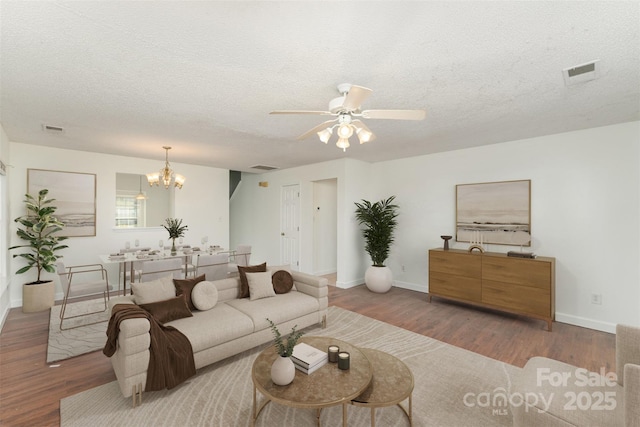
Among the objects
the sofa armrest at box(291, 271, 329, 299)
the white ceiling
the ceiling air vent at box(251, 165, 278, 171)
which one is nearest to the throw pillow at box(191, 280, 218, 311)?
the sofa armrest at box(291, 271, 329, 299)

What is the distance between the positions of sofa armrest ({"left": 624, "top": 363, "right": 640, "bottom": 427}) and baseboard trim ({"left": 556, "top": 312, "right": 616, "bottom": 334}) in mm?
3318

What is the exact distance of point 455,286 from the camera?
14.3 ft

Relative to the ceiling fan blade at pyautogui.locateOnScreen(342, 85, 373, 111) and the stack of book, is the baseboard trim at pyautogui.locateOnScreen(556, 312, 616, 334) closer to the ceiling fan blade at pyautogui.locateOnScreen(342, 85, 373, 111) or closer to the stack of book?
the stack of book

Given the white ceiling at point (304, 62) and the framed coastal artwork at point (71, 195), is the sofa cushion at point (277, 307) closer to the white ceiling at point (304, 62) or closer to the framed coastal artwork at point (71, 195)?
the white ceiling at point (304, 62)

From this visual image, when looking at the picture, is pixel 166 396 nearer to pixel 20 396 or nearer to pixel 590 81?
pixel 20 396

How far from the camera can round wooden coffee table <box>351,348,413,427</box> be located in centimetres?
172

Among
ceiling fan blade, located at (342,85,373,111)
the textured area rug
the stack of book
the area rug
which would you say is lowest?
the area rug

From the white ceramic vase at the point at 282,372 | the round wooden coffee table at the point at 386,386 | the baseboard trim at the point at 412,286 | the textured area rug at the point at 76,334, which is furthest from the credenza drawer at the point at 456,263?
the textured area rug at the point at 76,334

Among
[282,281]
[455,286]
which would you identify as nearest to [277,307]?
[282,281]

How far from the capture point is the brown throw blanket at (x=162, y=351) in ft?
7.11

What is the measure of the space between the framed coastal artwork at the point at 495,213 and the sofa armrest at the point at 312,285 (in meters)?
2.73

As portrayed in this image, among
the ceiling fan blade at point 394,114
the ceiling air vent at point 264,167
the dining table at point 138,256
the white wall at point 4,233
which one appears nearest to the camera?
the ceiling fan blade at point 394,114

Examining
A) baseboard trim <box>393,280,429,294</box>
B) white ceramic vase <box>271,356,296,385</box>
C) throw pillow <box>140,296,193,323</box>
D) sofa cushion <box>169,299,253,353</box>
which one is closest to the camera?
white ceramic vase <box>271,356,296,385</box>

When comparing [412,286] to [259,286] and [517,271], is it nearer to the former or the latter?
[517,271]
